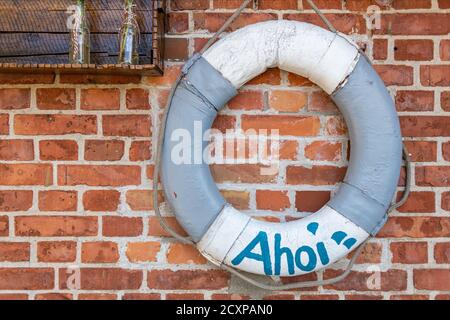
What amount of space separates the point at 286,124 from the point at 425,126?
1.18 feet

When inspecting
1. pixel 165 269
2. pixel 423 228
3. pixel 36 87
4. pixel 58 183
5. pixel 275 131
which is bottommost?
pixel 165 269

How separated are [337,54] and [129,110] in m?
0.55

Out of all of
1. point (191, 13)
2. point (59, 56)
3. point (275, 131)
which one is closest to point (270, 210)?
point (275, 131)

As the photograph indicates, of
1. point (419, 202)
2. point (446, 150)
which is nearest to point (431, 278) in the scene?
point (419, 202)

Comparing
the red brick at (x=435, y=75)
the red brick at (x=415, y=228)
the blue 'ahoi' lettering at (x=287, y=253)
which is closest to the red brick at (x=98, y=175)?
the blue 'ahoi' lettering at (x=287, y=253)

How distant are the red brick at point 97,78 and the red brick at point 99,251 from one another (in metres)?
0.42

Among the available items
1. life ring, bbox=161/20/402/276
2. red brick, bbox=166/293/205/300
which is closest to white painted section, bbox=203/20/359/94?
life ring, bbox=161/20/402/276

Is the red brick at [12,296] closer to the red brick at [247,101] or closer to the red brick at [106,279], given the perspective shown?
the red brick at [106,279]

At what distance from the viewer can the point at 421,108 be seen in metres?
1.61

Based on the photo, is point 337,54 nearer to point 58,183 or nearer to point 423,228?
point 423,228

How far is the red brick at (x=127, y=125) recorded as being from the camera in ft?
5.26

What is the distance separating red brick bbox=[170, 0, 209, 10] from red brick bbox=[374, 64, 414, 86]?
473 mm

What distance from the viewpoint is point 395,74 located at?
1.61 meters

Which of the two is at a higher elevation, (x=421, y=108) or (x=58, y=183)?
(x=421, y=108)
